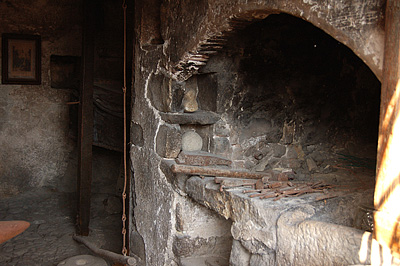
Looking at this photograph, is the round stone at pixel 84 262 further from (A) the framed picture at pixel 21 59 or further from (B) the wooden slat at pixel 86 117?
(A) the framed picture at pixel 21 59

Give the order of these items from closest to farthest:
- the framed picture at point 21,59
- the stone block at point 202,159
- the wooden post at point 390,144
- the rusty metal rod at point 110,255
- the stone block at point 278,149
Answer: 1. the wooden post at point 390,144
2. the stone block at point 202,159
3. the stone block at point 278,149
4. the rusty metal rod at point 110,255
5. the framed picture at point 21,59

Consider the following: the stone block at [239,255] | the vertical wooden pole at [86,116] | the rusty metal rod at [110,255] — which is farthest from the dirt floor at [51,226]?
the stone block at [239,255]

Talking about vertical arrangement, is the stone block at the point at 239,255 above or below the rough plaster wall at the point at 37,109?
below

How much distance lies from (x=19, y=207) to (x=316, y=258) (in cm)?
407

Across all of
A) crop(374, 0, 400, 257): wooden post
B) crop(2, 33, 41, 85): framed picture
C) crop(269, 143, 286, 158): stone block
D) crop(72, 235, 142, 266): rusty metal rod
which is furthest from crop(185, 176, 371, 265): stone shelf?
crop(2, 33, 41, 85): framed picture

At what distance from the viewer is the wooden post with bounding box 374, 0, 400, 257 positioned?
3.68ft

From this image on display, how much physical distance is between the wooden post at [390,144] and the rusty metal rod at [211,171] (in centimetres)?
101

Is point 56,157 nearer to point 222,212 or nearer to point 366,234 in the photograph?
point 222,212

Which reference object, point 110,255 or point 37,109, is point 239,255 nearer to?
point 110,255

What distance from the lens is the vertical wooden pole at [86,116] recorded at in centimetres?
362

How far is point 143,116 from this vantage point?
113 inches

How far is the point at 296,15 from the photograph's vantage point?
1.45 metres

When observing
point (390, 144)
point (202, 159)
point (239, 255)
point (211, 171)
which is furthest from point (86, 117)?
point (390, 144)

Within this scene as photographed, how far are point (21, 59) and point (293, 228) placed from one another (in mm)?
4444
